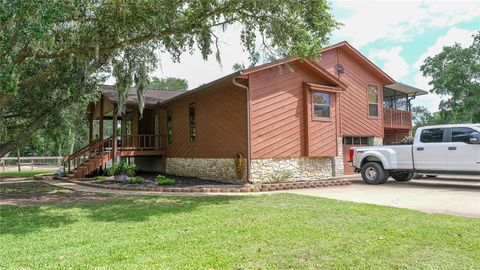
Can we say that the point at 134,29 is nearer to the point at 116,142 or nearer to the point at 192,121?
the point at 192,121

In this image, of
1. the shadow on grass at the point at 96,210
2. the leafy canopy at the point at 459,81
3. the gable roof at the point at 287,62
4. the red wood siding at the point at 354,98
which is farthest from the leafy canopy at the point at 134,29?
the leafy canopy at the point at 459,81

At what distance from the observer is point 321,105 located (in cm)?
1452

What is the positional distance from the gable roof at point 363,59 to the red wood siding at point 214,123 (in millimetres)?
6711

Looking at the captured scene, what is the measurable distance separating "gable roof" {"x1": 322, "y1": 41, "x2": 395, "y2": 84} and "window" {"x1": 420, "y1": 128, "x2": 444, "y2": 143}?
23.1 feet

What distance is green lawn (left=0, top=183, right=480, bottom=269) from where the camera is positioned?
4.43 meters

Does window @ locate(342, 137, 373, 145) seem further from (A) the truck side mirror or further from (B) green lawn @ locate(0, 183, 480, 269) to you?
(B) green lawn @ locate(0, 183, 480, 269)

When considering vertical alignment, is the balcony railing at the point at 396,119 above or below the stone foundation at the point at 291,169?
above

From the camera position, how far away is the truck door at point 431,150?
38.7 feet

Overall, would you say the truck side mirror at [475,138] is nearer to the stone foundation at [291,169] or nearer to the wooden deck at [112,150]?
the stone foundation at [291,169]

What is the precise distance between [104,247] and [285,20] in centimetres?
778

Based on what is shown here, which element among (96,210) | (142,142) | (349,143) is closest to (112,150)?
(142,142)

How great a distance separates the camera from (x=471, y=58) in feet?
93.7

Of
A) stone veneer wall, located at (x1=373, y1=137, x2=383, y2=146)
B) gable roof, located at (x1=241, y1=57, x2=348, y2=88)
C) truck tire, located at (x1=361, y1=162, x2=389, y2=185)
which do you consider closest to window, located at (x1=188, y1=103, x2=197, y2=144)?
gable roof, located at (x1=241, y1=57, x2=348, y2=88)

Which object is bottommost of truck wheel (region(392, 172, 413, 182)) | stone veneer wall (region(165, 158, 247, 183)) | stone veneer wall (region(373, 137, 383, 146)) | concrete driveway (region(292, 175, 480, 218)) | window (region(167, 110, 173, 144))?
concrete driveway (region(292, 175, 480, 218))
